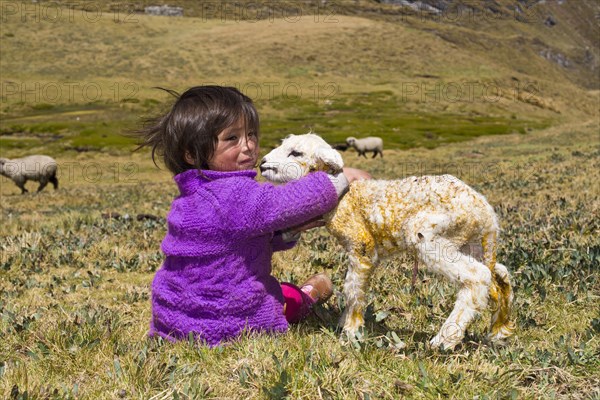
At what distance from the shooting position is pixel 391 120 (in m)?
87.2

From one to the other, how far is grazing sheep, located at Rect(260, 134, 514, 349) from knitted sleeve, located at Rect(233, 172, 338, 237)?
204 millimetres

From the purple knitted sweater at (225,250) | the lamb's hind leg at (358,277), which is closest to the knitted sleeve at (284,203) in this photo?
the purple knitted sweater at (225,250)

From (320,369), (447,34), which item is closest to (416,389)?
(320,369)

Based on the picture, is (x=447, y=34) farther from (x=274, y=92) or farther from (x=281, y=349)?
(x=281, y=349)

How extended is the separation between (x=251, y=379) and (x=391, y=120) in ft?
283

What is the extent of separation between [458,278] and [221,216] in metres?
1.71

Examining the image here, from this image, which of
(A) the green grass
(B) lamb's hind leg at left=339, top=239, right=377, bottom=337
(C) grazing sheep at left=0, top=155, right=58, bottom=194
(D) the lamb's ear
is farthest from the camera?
(C) grazing sheep at left=0, top=155, right=58, bottom=194

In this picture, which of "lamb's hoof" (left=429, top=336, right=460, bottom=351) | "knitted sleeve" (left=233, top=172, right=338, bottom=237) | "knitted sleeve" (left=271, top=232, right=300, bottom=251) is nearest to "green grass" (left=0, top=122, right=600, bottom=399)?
"lamb's hoof" (left=429, top=336, right=460, bottom=351)

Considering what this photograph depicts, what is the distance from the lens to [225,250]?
410 centimetres

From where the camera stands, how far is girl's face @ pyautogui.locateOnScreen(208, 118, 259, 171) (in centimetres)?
416

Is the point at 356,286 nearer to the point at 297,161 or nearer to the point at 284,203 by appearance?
the point at 284,203

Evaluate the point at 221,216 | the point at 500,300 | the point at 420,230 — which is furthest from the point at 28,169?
the point at 500,300

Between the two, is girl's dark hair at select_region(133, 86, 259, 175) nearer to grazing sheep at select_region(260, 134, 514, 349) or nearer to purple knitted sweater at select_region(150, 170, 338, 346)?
purple knitted sweater at select_region(150, 170, 338, 346)

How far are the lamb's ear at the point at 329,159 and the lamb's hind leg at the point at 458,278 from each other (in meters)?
0.80
